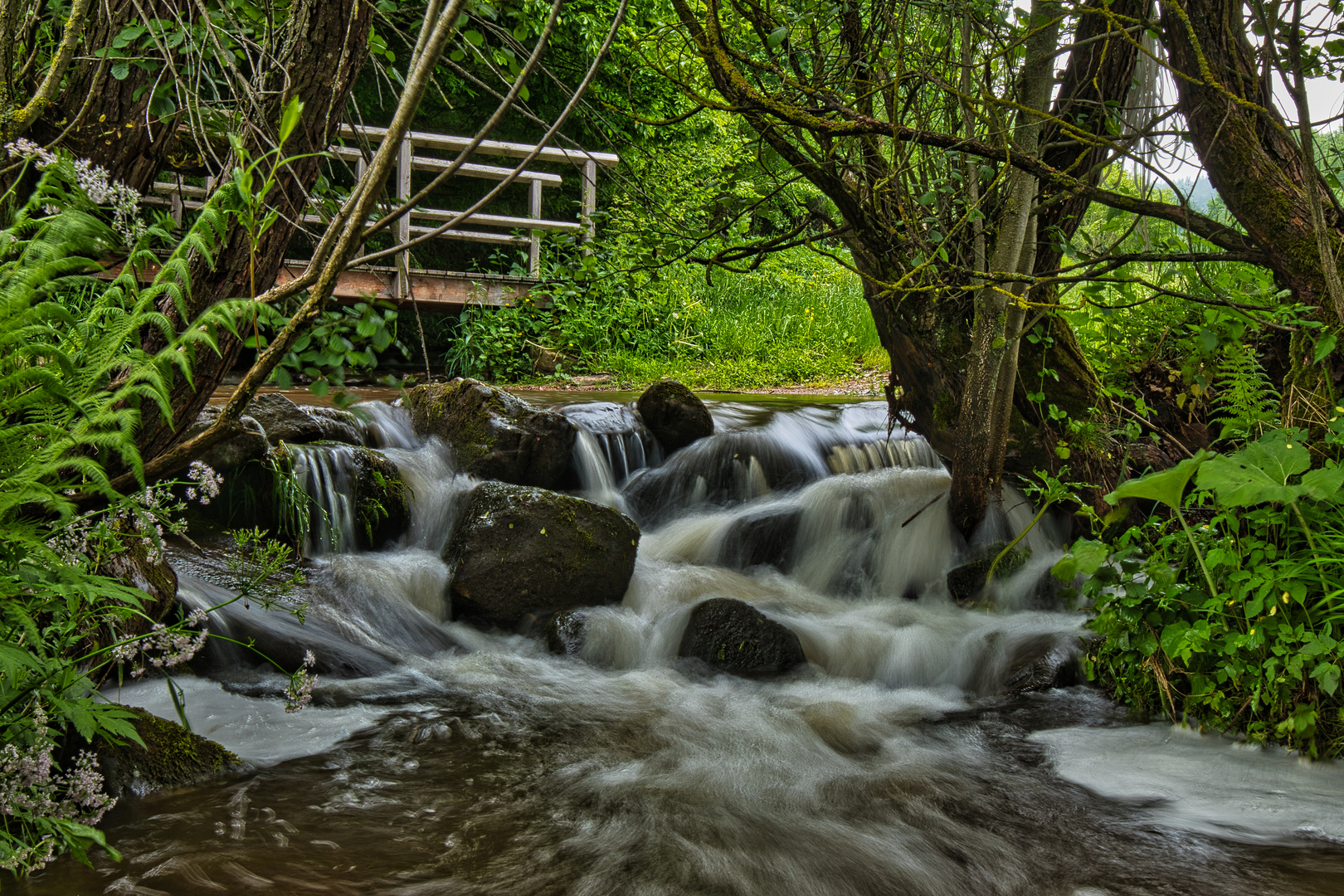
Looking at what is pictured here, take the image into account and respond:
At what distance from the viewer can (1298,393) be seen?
313cm

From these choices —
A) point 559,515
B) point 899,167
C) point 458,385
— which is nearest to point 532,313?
point 458,385

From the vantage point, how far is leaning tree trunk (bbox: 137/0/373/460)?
8.24 feet

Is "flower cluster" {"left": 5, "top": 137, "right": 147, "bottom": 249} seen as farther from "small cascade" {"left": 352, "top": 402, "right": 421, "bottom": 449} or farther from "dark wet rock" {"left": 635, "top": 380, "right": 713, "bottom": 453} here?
"dark wet rock" {"left": 635, "top": 380, "right": 713, "bottom": 453}

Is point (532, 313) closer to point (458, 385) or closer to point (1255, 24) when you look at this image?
point (458, 385)

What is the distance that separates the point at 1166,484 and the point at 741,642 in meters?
2.11

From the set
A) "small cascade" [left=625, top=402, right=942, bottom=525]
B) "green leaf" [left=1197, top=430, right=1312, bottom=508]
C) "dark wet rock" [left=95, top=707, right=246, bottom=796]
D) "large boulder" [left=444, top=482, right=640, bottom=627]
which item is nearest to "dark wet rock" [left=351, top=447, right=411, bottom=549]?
"large boulder" [left=444, top=482, right=640, bottom=627]

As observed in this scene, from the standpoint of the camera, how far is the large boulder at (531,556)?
4.75 meters

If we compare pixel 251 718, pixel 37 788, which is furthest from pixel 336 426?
pixel 37 788

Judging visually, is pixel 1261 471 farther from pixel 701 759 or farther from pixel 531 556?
pixel 531 556

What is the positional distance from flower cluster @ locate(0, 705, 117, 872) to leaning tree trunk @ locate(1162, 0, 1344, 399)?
3.53 metres

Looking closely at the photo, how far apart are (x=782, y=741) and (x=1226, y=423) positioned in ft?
→ 6.68

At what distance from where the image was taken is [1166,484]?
2910 mm

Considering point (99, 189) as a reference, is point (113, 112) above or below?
above

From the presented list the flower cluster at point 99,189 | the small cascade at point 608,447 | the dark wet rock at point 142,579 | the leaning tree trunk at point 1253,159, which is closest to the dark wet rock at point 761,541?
the small cascade at point 608,447
